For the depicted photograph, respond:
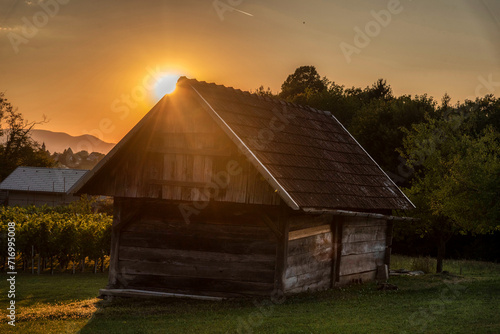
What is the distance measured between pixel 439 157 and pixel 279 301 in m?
15.3

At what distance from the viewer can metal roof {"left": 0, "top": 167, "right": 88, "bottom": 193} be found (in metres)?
61.3

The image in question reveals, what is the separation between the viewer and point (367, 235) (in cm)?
1822

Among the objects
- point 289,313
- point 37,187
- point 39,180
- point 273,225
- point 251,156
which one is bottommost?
point 289,313

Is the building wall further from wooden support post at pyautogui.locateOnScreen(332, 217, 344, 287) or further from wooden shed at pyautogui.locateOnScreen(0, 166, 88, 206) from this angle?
wooden shed at pyautogui.locateOnScreen(0, 166, 88, 206)

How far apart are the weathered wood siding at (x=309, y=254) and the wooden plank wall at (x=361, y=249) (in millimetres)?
766

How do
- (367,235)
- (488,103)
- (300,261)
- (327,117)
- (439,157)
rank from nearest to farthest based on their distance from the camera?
(300,261) → (367,235) → (327,117) → (439,157) → (488,103)

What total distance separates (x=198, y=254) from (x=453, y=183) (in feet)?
34.0

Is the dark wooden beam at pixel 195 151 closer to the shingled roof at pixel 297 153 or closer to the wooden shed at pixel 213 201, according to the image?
the wooden shed at pixel 213 201

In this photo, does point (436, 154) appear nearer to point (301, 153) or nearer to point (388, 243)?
point (388, 243)

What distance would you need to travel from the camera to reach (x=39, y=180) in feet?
204

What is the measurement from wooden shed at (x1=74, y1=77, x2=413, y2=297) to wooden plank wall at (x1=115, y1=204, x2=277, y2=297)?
0.03 m

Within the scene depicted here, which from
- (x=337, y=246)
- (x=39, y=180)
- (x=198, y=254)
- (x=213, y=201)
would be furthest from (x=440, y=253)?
(x=39, y=180)

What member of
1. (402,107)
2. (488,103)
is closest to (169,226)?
(402,107)

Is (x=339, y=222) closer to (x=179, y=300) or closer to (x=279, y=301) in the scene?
(x=279, y=301)
